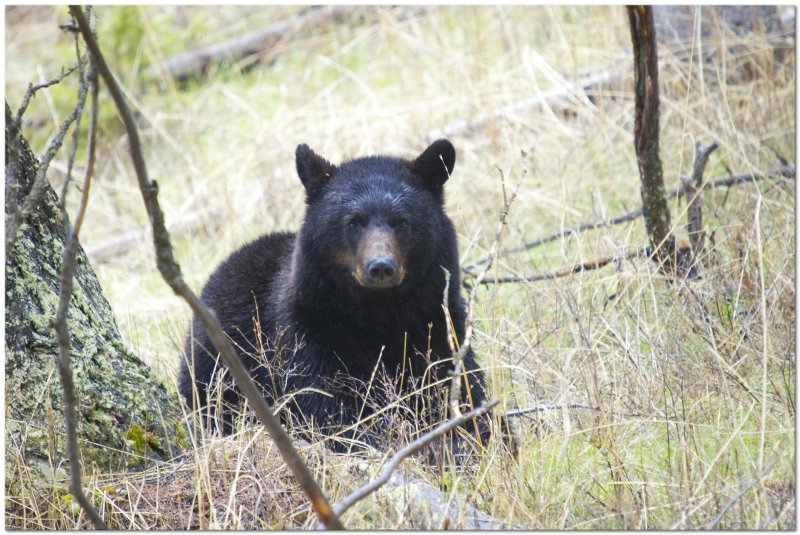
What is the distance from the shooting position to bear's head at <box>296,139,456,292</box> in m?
4.34

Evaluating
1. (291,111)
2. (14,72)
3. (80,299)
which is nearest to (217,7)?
(14,72)

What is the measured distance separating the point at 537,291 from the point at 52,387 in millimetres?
2777

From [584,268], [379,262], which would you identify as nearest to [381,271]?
[379,262]

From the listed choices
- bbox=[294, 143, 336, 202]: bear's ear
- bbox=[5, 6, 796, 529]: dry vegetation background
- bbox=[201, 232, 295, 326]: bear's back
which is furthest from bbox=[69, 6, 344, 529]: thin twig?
bbox=[201, 232, 295, 326]: bear's back

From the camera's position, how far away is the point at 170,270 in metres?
2.33

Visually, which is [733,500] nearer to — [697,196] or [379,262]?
[379,262]

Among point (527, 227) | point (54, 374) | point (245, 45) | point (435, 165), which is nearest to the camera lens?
point (54, 374)

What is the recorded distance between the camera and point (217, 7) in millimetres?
11812

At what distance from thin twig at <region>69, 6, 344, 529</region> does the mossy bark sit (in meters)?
1.08

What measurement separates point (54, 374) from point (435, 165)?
218cm

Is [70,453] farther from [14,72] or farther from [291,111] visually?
[14,72]

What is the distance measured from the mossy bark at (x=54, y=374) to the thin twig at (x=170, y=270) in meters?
1.08

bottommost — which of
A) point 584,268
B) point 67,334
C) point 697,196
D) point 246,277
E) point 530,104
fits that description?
point 584,268

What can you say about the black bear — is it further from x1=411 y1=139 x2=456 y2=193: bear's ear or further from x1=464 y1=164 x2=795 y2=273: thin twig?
x1=464 y1=164 x2=795 y2=273: thin twig
